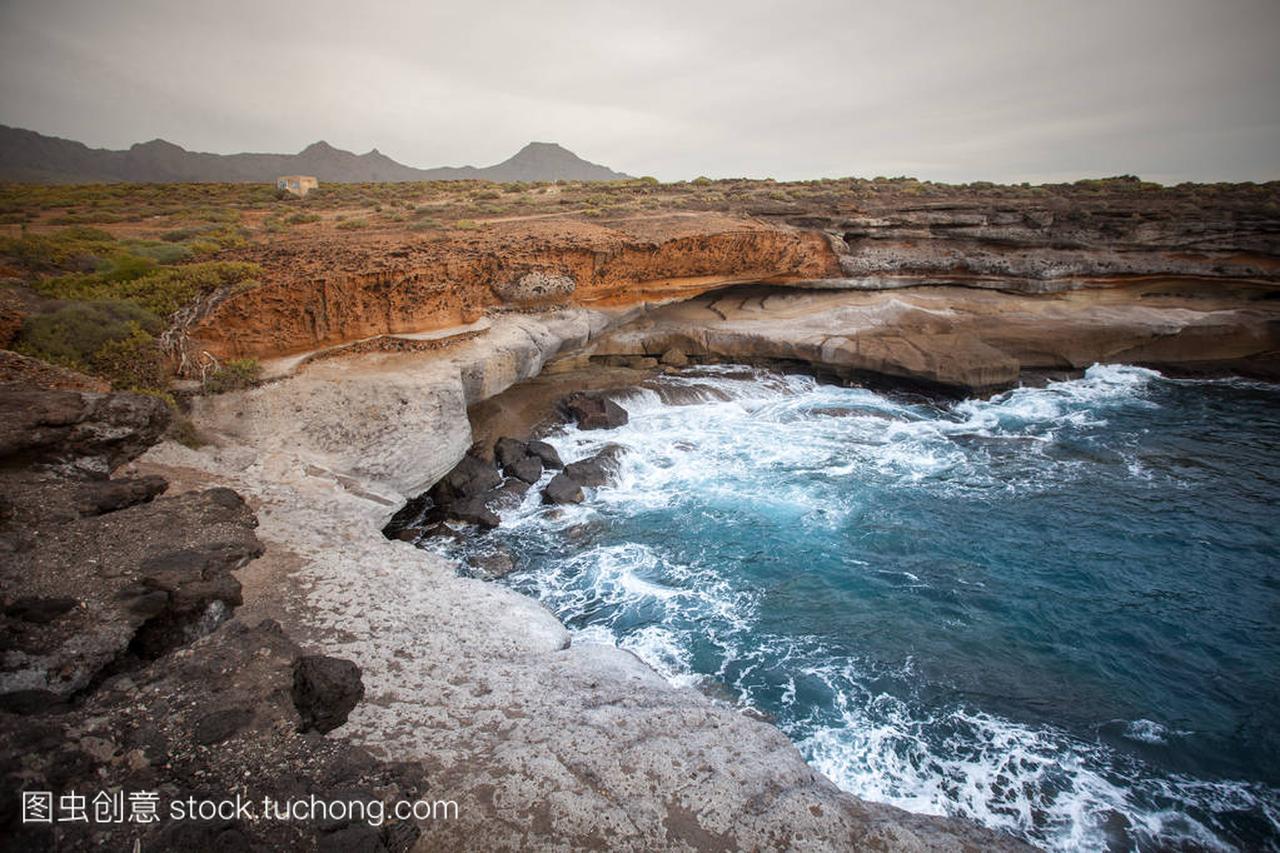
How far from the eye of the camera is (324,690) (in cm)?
518

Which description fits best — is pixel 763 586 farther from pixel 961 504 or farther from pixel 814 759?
pixel 961 504

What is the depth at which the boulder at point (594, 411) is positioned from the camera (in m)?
16.7

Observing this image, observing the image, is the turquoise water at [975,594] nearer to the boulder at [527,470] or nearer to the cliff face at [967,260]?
the boulder at [527,470]

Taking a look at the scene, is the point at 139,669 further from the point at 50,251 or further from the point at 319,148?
the point at 319,148

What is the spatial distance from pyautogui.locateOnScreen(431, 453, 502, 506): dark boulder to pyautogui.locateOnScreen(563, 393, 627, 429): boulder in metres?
3.72

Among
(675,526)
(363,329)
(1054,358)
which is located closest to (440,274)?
(363,329)

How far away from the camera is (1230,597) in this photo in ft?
32.0

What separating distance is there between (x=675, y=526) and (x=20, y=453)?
33.6ft

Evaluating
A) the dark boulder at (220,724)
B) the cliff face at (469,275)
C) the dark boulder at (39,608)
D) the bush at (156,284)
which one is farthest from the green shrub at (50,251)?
the dark boulder at (220,724)

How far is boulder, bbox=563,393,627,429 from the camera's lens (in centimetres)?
1672

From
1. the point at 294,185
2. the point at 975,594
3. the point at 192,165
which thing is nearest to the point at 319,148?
the point at 192,165

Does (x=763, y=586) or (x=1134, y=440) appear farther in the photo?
(x=1134, y=440)

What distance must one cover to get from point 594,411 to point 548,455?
2.74 metres

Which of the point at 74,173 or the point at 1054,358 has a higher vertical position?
the point at 74,173
